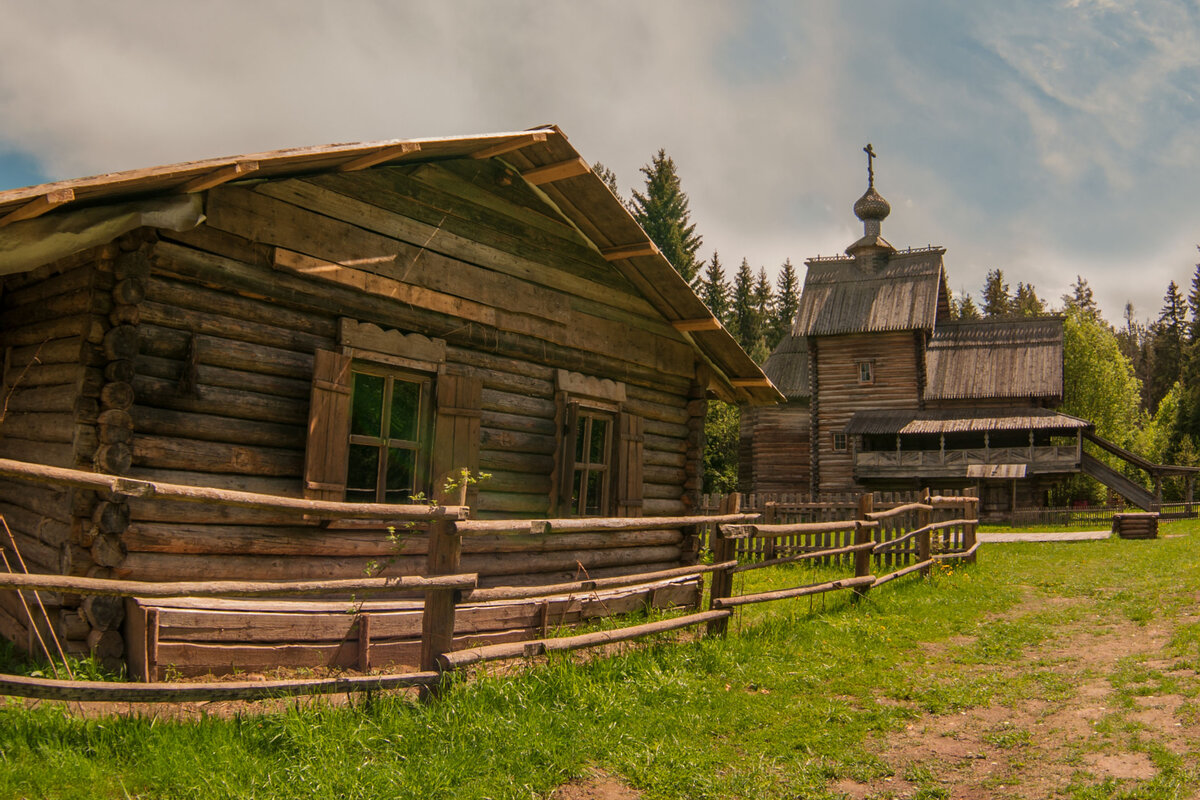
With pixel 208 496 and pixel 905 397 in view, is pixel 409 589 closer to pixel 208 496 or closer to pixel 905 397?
pixel 208 496

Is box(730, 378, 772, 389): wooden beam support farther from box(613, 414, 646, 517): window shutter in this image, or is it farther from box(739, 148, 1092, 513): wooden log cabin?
box(739, 148, 1092, 513): wooden log cabin

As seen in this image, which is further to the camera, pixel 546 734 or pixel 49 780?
pixel 546 734

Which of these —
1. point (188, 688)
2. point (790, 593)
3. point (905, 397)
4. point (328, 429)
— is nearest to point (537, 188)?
point (328, 429)

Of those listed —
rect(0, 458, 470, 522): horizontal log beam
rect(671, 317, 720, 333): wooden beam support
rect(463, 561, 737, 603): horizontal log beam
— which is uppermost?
rect(671, 317, 720, 333): wooden beam support

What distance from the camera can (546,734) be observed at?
5.01 metres

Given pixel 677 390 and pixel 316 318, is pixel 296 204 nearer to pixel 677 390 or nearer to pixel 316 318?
pixel 316 318

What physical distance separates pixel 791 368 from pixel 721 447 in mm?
5371

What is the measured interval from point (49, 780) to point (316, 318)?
436 cm

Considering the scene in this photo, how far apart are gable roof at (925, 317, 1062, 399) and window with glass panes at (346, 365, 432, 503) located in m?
31.7

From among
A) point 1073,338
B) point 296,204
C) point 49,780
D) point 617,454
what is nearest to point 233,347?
point 296,204

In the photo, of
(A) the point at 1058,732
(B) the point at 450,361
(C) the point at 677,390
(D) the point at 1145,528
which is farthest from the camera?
(D) the point at 1145,528

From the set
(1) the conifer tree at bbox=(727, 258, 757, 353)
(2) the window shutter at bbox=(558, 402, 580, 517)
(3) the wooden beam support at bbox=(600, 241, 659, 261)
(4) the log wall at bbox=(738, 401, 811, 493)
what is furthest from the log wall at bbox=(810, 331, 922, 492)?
(2) the window shutter at bbox=(558, 402, 580, 517)

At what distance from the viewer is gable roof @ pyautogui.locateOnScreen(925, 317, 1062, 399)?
3481 centimetres

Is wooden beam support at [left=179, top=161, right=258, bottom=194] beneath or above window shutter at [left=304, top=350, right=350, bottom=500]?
above
